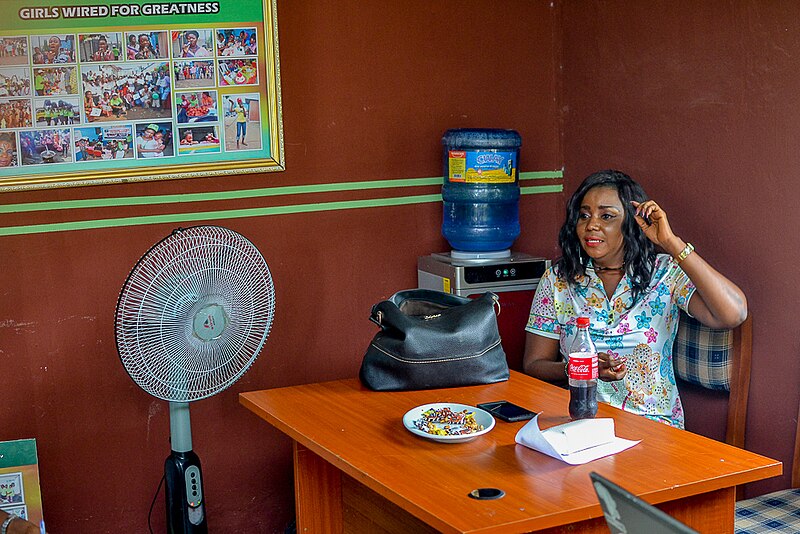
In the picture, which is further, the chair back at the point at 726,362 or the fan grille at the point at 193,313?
the chair back at the point at 726,362

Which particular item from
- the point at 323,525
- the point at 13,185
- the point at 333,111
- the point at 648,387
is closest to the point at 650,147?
the point at 648,387

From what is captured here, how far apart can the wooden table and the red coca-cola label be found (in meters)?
0.16

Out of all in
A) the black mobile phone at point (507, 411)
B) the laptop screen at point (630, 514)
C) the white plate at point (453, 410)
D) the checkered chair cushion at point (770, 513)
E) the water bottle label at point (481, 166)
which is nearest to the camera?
the laptop screen at point (630, 514)

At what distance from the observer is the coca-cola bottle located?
7.59 ft

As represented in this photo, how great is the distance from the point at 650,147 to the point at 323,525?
5.56ft

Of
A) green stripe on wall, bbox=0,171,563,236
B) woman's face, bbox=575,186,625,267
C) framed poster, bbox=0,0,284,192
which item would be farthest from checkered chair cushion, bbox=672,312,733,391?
framed poster, bbox=0,0,284,192

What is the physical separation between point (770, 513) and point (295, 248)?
183 centimetres

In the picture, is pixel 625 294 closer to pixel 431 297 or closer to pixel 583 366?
pixel 431 297

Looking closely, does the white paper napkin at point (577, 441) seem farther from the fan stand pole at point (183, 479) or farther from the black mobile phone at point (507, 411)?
the fan stand pole at point (183, 479)

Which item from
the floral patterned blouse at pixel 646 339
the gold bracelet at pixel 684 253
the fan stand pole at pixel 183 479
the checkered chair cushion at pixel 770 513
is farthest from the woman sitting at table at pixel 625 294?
the fan stand pole at pixel 183 479

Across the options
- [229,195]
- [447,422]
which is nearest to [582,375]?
[447,422]

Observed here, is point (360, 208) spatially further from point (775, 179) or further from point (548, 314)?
point (775, 179)

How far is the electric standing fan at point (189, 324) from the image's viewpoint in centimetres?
271

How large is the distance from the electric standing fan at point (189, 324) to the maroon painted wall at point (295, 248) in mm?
584
